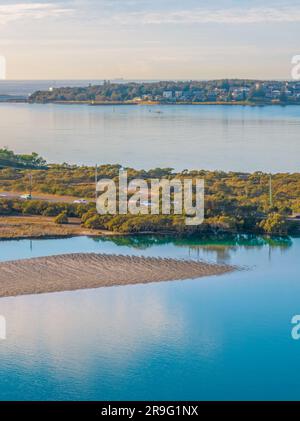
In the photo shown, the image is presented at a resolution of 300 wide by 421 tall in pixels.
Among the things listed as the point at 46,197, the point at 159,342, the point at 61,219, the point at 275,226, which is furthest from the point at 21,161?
the point at 159,342

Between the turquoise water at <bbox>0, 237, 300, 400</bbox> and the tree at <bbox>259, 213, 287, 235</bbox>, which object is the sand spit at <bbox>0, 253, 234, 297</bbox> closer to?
the turquoise water at <bbox>0, 237, 300, 400</bbox>

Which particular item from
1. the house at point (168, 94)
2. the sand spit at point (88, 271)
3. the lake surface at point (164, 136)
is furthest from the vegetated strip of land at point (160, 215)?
the house at point (168, 94)

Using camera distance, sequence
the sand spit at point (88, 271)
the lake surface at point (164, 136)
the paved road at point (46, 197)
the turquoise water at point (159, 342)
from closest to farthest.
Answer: the turquoise water at point (159, 342)
the sand spit at point (88, 271)
the paved road at point (46, 197)
the lake surface at point (164, 136)

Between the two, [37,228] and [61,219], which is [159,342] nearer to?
[37,228]

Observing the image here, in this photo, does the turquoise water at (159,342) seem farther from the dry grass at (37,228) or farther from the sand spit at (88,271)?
the dry grass at (37,228)

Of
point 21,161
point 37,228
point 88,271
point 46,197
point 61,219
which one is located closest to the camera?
point 88,271
